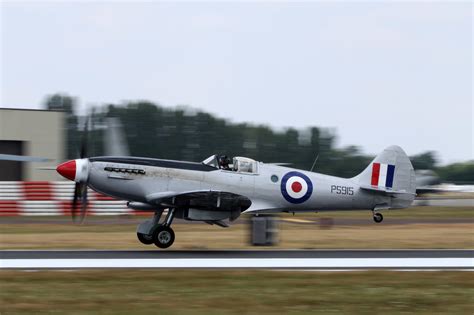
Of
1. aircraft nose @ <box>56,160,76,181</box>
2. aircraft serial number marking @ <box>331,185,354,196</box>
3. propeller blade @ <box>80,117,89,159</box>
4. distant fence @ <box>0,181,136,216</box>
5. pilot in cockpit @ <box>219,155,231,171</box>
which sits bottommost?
distant fence @ <box>0,181,136,216</box>

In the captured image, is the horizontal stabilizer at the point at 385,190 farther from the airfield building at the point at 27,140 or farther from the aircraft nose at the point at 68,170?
the airfield building at the point at 27,140

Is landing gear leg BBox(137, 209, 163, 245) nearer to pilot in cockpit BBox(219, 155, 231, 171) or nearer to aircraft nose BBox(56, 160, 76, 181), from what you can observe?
pilot in cockpit BBox(219, 155, 231, 171)

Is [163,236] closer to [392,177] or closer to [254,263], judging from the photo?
[254,263]

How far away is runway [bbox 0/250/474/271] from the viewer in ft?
46.4

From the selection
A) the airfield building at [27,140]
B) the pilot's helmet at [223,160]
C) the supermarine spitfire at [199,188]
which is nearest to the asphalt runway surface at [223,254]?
the supermarine spitfire at [199,188]

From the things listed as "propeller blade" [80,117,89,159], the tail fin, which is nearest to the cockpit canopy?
"propeller blade" [80,117,89,159]

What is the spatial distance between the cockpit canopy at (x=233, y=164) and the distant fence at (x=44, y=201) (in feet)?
→ 49.3

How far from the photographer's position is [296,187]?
18.5 metres

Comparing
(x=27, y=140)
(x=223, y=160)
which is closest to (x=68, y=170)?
(x=223, y=160)

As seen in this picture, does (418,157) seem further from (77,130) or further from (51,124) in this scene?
(51,124)

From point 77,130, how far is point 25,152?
45.7 m

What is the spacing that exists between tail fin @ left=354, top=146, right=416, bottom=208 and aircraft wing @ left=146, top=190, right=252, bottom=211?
12.4 feet

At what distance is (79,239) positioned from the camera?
21.1 metres

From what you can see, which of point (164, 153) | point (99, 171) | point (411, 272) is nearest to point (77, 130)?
point (164, 153)
